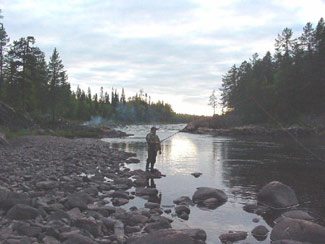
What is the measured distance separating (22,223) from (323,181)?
13.4 meters

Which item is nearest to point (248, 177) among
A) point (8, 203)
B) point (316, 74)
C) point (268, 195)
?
point (268, 195)

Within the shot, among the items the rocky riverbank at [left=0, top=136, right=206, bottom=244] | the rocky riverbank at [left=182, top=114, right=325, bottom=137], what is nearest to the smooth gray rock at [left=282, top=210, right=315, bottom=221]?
the rocky riverbank at [left=0, top=136, right=206, bottom=244]

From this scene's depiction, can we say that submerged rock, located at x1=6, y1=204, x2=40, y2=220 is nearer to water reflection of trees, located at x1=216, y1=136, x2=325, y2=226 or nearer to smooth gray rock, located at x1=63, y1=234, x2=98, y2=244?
smooth gray rock, located at x1=63, y1=234, x2=98, y2=244

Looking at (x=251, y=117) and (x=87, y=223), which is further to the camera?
(x=251, y=117)

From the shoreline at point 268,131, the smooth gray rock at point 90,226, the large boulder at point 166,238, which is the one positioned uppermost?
the shoreline at point 268,131

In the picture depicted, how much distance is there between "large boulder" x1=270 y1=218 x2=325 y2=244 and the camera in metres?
7.56

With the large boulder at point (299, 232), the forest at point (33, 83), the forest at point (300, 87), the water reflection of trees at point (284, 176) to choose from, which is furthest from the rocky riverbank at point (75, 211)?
the forest at point (300, 87)

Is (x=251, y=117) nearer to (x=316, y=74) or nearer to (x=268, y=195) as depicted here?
(x=316, y=74)

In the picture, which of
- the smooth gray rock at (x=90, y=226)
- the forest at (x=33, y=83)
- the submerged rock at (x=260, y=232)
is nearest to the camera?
the smooth gray rock at (x=90, y=226)

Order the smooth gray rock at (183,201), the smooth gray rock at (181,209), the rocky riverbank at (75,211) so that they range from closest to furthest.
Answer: the rocky riverbank at (75,211) < the smooth gray rock at (181,209) < the smooth gray rock at (183,201)

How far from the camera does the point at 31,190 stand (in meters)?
10.8

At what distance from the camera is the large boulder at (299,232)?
7.56 m

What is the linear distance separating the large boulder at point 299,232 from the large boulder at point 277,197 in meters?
2.92

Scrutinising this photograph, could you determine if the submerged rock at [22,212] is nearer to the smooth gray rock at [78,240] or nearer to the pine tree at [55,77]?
the smooth gray rock at [78,240]
